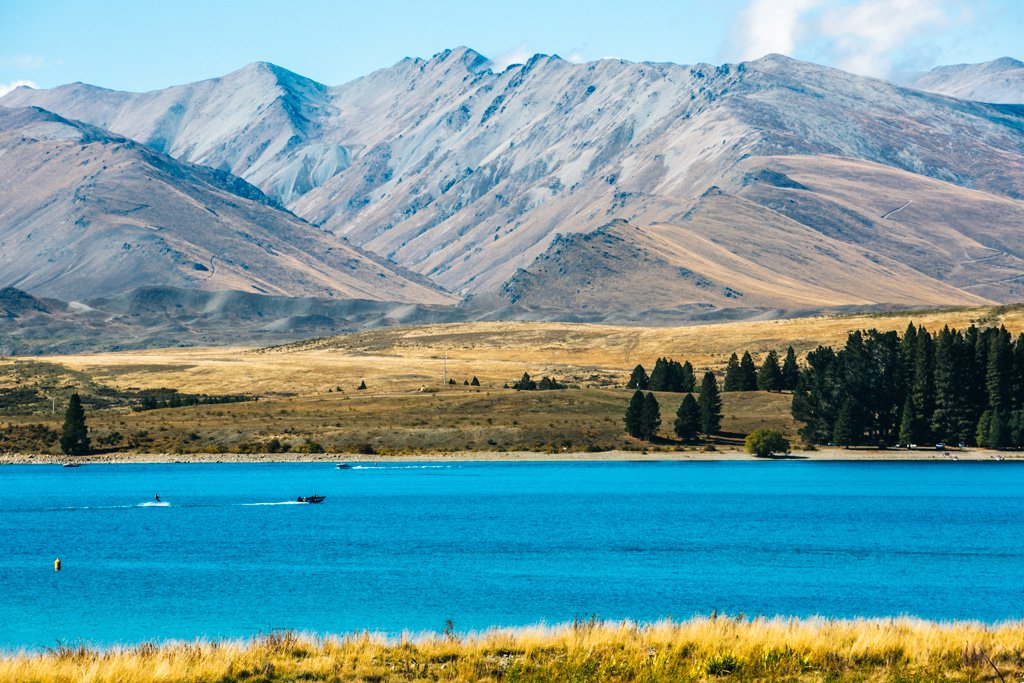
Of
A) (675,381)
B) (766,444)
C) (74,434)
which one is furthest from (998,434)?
(74,434)

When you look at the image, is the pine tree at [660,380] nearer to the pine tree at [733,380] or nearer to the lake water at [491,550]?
the pine tree at [733,380]

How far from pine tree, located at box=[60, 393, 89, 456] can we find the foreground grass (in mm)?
116688

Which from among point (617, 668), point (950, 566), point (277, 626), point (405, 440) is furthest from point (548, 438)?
point (617, 668)

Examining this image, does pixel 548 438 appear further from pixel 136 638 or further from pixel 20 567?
pixel 136 638

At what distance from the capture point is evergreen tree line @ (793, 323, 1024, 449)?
144250 mm

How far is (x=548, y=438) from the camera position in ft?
502

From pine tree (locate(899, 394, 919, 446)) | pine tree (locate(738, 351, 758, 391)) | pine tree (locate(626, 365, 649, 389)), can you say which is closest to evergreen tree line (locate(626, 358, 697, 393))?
pine tree (locate(626, 365, 649, 389))

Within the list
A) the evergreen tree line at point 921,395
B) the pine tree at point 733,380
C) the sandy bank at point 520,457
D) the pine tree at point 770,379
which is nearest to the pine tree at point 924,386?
the evergreen tree line at point 921,395

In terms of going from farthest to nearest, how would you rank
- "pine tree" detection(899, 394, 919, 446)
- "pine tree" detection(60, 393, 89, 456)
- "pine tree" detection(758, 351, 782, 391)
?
"pine tree" detection(758, 351, 782, 391), "pine tree" detection(899, 394, 919, 446), "pine tree" detection(60, 393, 89, 456)

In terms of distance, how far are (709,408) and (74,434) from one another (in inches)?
2763

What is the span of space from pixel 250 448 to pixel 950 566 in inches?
3787

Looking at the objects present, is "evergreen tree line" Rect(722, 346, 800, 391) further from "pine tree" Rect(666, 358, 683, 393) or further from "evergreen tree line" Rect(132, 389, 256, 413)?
"evergreen tree line" Rect(132, 389, 256, 413)

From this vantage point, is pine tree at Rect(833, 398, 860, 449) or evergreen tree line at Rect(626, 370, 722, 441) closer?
pine tree at Rect(833, 398, 860, 449)

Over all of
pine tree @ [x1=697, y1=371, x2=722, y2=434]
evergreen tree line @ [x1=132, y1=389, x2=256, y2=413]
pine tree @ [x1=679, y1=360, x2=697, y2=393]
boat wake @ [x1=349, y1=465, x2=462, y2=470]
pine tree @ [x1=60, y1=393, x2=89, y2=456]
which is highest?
pine tree @ [x1=679, y1=360, x2=697, y2=393]
